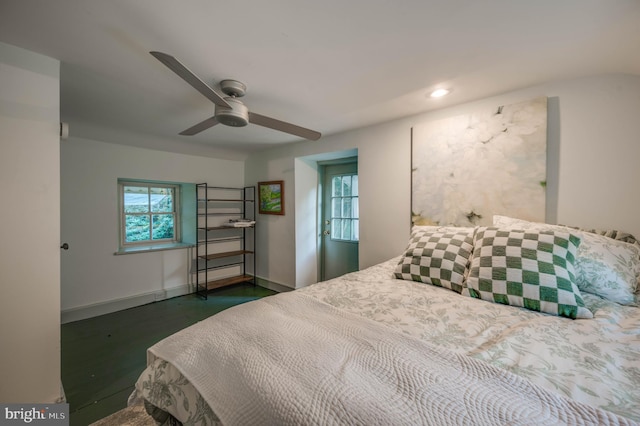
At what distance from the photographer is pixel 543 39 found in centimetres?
127

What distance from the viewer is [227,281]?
12.4 feet

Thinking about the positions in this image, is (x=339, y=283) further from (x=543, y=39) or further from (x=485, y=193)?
(x=543, y=39)

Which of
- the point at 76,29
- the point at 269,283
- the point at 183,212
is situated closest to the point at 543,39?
the point at 76,29

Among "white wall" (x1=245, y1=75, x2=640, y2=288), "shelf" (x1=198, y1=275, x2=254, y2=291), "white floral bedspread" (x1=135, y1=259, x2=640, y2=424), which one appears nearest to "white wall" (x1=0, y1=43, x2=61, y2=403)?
"white floral bedspread" (x1=135, y1=259, x2=640, y2=424)

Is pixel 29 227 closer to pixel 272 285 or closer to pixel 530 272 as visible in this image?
pixel 530 272

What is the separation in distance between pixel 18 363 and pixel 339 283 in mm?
1806

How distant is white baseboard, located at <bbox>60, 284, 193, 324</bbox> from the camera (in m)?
2.67

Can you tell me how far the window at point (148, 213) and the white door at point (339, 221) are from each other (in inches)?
88.0

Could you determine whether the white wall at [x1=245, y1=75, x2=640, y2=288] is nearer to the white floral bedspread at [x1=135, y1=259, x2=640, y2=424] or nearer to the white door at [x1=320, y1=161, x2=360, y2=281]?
the white floral bedspread at [x1=135, y1=259, x2=640, y2=424]

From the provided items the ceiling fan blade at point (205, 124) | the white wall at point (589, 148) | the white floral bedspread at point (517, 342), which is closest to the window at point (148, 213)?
the ceiling fan blade at point (205, 124)

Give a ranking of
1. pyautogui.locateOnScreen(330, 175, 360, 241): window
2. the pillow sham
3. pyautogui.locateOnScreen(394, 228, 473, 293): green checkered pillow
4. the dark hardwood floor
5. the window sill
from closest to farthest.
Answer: the pillow sham → pyautogui.locateOnScreen(394, 228, 473, 293): green checkered pillow → the dark hardwood floor → the window sill → pyautogui.locateOnScreen(330, 175, 360, 241): window

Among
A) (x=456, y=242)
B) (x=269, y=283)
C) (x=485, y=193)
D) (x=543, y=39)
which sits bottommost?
(x=269, y=283)

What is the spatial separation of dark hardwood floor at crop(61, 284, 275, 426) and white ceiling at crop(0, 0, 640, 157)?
2.11 metres

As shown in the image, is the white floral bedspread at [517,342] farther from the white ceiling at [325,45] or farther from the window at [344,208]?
the window at [344,208]
